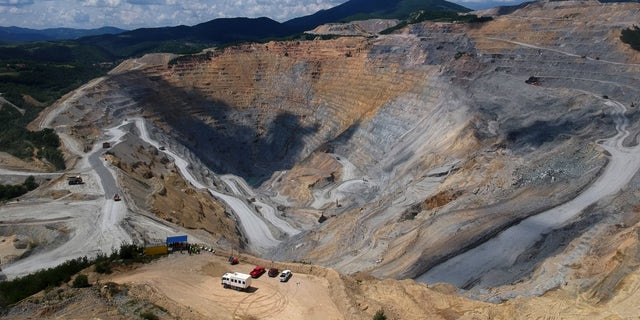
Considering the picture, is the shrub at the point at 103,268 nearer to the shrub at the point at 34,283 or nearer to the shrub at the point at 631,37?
the shrub at the point at 34,283

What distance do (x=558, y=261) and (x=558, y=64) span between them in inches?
2207

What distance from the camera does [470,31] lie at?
9306 centimetres

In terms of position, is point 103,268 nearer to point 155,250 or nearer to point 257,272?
point 155,250

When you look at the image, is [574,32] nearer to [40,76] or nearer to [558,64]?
[558,64]

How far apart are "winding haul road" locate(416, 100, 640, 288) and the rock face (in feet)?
2.78

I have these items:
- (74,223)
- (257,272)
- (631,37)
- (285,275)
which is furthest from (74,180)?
(631,37)

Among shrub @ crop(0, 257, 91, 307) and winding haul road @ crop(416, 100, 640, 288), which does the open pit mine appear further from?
shrub @ crop(0, 257, 91, 307)

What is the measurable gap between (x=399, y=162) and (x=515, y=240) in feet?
118

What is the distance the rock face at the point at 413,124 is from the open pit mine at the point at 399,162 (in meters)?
0.31

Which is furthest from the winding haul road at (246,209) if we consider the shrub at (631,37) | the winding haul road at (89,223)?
the shrub at (631,37)

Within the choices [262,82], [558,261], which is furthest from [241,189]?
[558,261]

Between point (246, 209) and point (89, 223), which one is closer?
point (89, 223)

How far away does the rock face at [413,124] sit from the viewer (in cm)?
3762

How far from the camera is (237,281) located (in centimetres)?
2455
